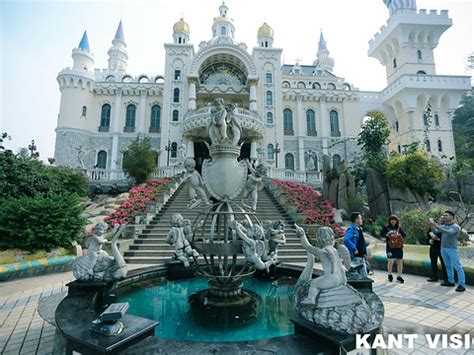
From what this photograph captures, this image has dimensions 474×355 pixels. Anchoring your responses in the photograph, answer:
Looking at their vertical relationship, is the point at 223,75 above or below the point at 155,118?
above

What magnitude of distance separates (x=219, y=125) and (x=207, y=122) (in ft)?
56.3

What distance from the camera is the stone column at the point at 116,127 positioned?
27000 mm

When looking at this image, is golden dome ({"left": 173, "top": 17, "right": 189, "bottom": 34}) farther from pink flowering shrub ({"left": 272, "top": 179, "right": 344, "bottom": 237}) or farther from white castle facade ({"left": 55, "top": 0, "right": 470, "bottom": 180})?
pink flowering shrub ({"left": 272, "top": 179, "right": 344, "bottom": 237})

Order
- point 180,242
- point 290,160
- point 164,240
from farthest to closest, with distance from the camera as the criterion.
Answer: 1. point 290,160
2. point 164,240
3. point 180,242

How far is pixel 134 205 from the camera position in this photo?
11.5 metres

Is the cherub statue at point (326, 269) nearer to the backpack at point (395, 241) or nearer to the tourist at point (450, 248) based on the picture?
the backpack at point (395, 241)

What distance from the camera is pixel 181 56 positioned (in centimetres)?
2786

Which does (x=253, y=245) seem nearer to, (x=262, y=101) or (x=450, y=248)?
(x=450, y=248)

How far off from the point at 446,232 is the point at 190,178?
19.7 feet

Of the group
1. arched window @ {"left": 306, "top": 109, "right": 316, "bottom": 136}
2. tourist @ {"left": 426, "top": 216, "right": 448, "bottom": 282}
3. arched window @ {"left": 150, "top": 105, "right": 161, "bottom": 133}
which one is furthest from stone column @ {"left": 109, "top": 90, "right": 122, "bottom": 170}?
tourist @ {"left": 426, "top": 216, "right": 448, "bottom": 282}

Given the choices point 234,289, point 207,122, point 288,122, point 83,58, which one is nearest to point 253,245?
point 234,289

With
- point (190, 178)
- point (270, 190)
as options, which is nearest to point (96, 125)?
point (270, 190)

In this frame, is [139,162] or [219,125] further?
[139,162]

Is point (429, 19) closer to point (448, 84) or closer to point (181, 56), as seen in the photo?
point (448, 84)
